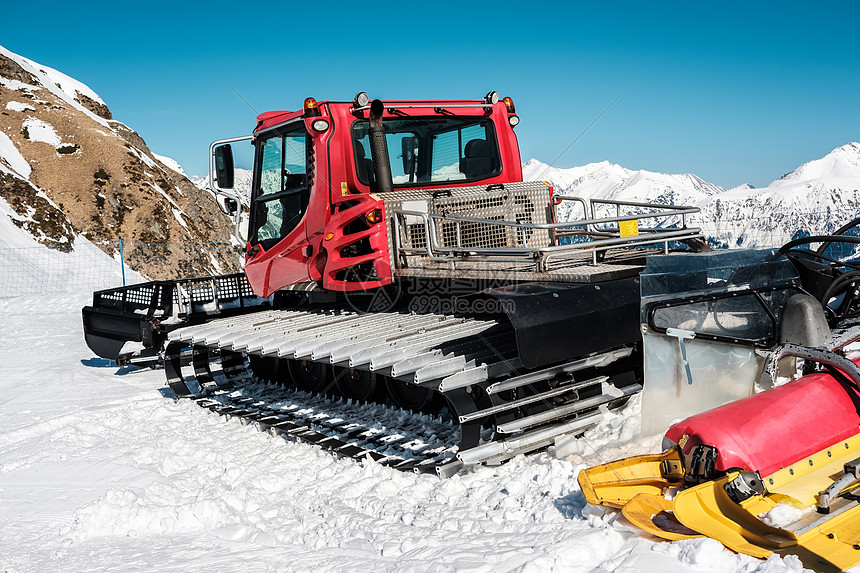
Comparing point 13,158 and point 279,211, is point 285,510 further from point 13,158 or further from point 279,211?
point 13,158

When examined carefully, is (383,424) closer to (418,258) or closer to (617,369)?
(418,258)

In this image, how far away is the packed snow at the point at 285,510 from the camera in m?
3.28

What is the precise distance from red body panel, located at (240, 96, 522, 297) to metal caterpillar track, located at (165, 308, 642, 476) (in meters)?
0.42

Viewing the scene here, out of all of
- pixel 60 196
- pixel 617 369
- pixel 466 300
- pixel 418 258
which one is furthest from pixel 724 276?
pixel 60 196

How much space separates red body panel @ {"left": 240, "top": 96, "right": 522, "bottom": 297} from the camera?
5.89 meters

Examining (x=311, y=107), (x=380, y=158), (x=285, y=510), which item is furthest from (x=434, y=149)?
(x=285, y=510)

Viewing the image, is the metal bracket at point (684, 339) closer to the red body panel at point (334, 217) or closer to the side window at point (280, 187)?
the red body panel at point (334, 217)

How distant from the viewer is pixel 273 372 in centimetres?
796

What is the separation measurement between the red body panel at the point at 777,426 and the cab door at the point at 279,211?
13.4 feet

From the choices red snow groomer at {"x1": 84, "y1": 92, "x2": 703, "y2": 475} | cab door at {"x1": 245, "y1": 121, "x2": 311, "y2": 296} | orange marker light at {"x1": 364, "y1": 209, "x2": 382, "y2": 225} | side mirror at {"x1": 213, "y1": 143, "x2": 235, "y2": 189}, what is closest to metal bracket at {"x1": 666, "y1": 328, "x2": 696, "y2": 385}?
red snow groomer at {"x1": 84, "y1": 92, "x2": 703, "y2": 475}

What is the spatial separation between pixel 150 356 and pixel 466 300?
4.46 metres

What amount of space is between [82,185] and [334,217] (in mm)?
37670

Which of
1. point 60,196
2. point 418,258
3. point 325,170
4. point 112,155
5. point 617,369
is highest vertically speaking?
point 112,155

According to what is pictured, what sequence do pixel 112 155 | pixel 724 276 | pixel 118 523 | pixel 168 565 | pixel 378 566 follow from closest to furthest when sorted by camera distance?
pixel 378 566 → pixel 168 565 → pixel 118 523 → pixel 724 276 → pixel 112 155
